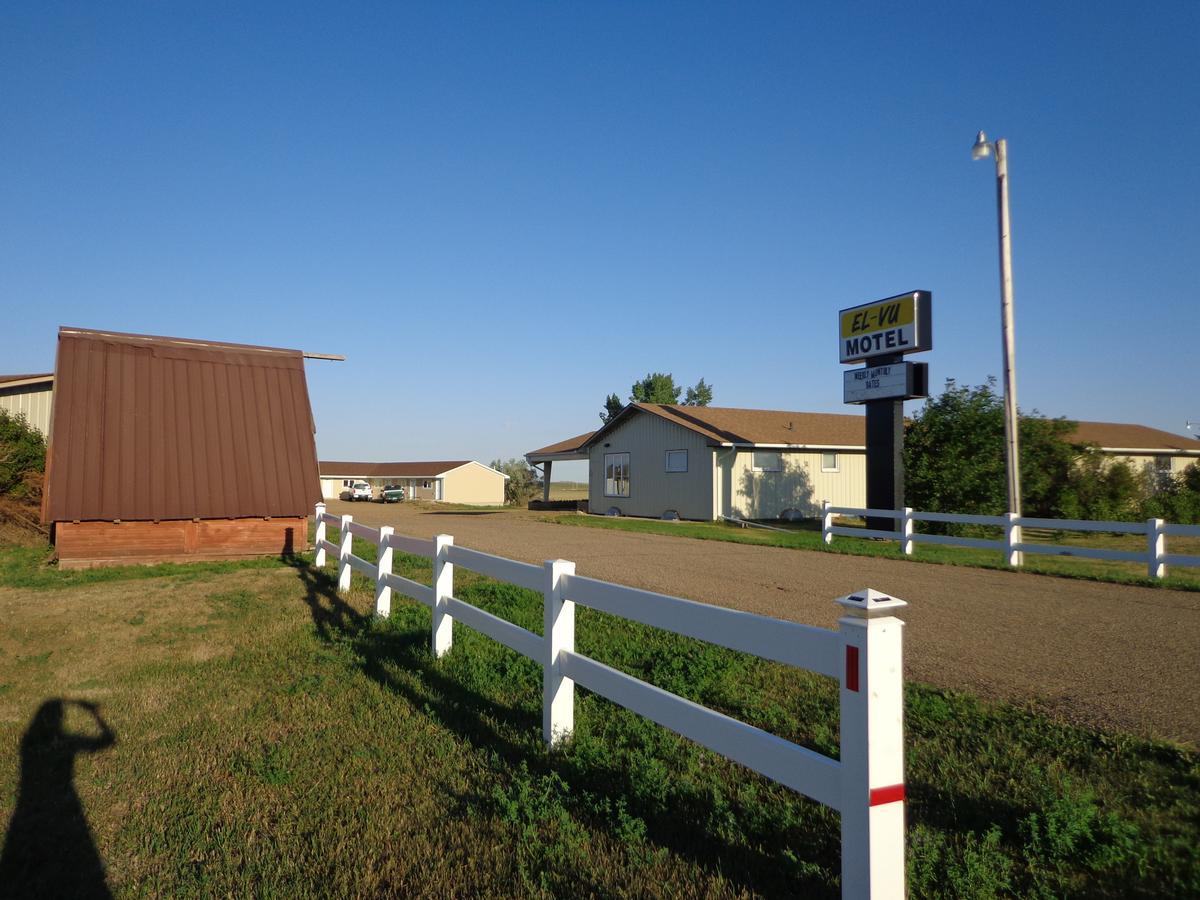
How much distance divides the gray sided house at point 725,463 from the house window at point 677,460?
0.04 metres

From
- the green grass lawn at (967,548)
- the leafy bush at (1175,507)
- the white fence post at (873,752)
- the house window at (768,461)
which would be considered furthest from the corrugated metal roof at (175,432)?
the leafy bush at (1175,507)

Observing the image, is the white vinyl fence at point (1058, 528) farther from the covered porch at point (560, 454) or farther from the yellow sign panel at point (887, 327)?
the covered porch at point (560, 454)

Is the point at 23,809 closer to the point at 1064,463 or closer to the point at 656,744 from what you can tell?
the point at 656,744

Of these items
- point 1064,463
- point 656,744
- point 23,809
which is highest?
point 1064,463

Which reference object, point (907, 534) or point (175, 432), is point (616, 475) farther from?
point (175, 432)

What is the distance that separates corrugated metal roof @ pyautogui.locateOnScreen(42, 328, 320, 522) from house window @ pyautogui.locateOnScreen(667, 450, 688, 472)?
15.0 m

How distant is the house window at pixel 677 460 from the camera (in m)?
28.7

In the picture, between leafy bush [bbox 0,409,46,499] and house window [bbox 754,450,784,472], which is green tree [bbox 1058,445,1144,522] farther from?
leafy bush [bbox 0,409,46,499]

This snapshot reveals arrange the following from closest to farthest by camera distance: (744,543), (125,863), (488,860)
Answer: (488,860) < (125,863) < (744,543)

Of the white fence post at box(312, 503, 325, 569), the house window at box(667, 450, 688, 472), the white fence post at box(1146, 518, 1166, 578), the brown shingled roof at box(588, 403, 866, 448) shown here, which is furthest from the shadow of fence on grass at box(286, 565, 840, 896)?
the house window at box(667, 450, 688, 472)

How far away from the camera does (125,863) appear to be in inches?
146

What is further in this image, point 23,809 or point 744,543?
point 744,543

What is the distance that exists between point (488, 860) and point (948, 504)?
66.3 feet

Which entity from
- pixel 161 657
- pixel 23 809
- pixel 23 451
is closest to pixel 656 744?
pixel 23 809
